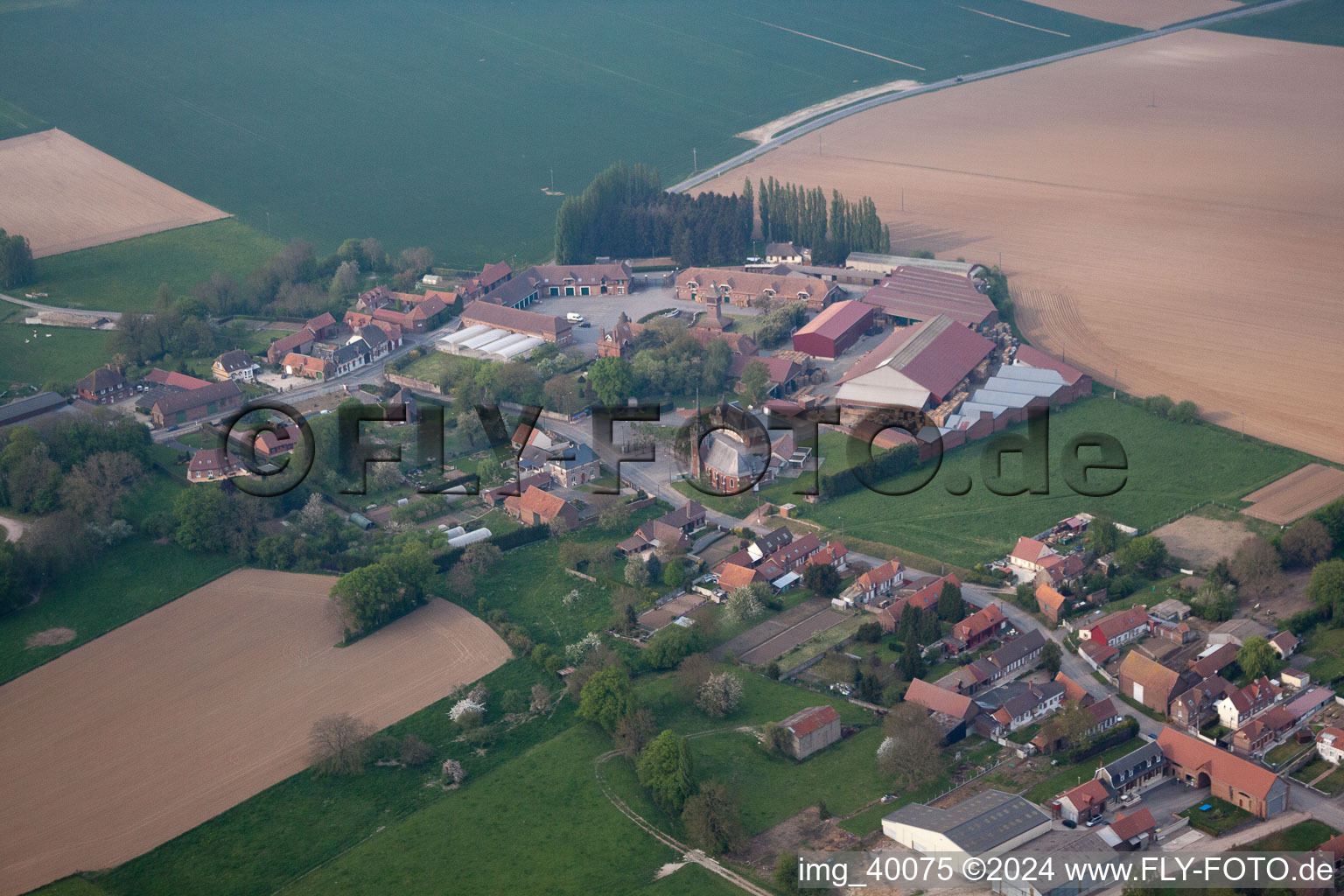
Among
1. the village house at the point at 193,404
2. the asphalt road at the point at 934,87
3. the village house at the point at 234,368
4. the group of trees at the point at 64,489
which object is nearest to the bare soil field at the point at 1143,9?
the asphalt road at the point at 934,87

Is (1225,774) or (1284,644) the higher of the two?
(1284,644)

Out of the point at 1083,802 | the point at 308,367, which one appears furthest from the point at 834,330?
the point at 1083,802

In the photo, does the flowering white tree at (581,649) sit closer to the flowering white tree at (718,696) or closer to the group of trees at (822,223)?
the flowering white tree at (718,696)

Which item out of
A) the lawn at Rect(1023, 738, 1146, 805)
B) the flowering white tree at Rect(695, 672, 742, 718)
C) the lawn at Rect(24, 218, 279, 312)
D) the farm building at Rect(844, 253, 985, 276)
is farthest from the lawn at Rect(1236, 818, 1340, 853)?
the lawn at Rect(24, 218, 279, 312)

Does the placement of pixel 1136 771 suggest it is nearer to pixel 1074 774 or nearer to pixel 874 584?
pixel 1074 774

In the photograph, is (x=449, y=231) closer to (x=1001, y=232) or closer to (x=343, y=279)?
(x=343, y=279)

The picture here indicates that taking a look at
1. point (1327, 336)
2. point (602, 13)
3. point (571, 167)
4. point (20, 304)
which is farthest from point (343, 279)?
point (602, 13)
